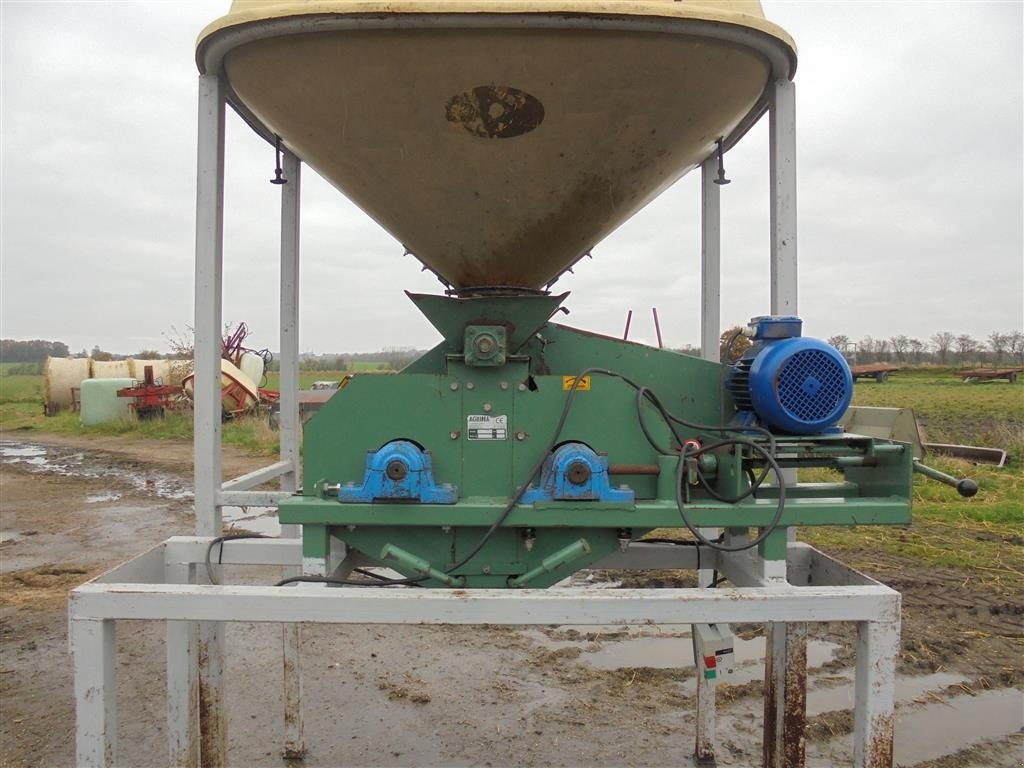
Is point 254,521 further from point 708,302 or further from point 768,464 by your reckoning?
point 768,464

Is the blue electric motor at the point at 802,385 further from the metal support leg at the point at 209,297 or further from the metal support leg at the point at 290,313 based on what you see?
the metal support leg at the point at 290,313

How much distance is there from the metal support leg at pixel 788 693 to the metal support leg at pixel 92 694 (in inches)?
89.5

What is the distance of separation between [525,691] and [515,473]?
2.48m

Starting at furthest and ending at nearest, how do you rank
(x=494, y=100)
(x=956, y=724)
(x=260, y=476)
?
(x=956, y=724) < (x=260, y=476) < (x=494, y=100)

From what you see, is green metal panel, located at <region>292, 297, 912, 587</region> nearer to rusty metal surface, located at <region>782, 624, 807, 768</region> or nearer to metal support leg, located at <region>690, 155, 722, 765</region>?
rusty metal surface, located at <region>782, 624, 807, 768</region>

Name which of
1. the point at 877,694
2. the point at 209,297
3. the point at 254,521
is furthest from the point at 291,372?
the point at 254,521

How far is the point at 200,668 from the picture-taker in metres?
3.12

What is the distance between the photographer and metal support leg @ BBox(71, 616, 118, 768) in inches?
78.5

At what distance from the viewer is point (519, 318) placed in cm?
263

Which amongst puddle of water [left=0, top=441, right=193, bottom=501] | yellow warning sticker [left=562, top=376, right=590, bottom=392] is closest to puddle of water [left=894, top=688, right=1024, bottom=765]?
yellow warning sticker [left=562, top=376, right=590, bottom=392]

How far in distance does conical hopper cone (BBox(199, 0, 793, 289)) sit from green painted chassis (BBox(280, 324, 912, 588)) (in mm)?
540

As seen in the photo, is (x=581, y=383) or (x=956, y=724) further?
(x=956, y=724)

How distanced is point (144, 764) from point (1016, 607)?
5896 mm

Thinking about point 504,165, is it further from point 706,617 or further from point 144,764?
point 144,764
